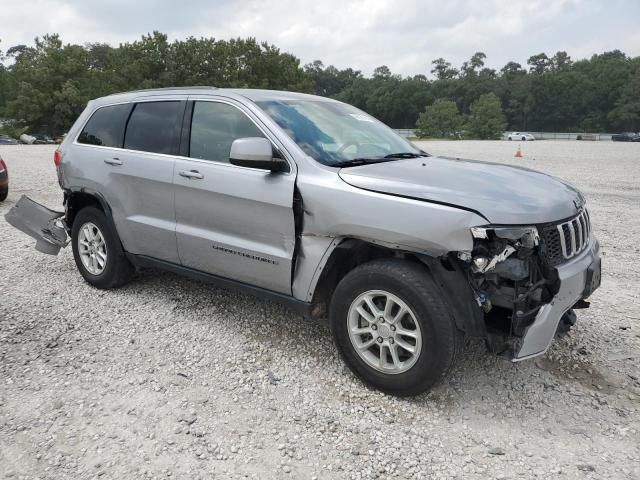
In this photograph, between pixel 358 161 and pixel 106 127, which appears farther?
pixel 106 127

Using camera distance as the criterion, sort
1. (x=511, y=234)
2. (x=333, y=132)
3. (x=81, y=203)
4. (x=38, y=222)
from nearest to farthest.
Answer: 1. (x=511, y=234)
2. (x=333, y=132)
3. (x=81, y=203)
4. (x=38, y=222)

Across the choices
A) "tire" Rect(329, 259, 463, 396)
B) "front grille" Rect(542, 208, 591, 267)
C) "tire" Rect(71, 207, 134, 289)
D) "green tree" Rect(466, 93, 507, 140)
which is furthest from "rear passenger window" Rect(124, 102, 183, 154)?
"green tree" Rect(466, 93, 507, 140)

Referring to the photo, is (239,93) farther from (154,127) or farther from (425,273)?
(425,273)

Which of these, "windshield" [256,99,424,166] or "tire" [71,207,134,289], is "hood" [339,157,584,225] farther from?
"tire" [71,207,134,289]

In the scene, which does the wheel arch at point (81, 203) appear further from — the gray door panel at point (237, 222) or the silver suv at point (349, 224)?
the gray door panel at point (237, 222)

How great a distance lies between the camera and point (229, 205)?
3637 mm

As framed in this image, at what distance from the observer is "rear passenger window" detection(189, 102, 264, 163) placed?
3697mm

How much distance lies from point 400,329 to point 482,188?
0.95 metres

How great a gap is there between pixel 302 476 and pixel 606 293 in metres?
3.72

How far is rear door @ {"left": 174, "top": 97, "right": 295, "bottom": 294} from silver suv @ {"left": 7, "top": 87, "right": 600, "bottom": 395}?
11mm

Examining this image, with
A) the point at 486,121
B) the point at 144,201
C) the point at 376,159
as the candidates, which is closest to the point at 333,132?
the point at 376,159

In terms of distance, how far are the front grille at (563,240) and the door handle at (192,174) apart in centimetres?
240

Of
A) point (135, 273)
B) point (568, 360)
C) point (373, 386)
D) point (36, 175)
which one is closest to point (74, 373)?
point (135, 273)

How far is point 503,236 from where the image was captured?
2703 mm
